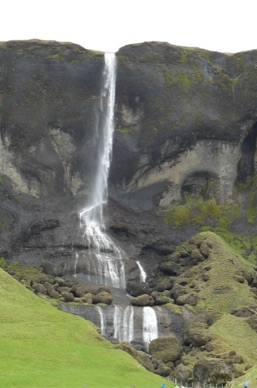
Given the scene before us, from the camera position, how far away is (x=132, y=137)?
103 meters

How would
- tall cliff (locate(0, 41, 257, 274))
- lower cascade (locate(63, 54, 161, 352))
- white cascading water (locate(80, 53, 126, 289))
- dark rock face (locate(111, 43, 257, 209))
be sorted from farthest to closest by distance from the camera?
1. dark rock face (locate(111, 43, 257, 209))
2. tall cliff (locate(0, 41, 257, 274))
3. white cascading water (locate(80, 53, 126, 289))
4. lower cascade (locate(63, 54, 161, 352))

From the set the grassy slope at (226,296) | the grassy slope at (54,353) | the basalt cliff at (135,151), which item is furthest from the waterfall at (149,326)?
the basalt cliff at (135,151)

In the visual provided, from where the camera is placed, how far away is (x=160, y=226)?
324ft

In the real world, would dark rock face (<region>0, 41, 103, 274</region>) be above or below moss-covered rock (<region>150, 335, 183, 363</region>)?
above

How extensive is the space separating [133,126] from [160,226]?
46.1ft

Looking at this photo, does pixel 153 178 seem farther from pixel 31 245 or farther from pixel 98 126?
pixel 31 245

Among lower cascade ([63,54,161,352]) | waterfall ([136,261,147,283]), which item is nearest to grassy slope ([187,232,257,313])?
waterfall ([136,261,147,283])

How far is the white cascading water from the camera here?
87.9 metres

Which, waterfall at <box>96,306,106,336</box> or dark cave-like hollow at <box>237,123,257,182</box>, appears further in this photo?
dark cave-like hollow at <box>237,123,257,182</box>

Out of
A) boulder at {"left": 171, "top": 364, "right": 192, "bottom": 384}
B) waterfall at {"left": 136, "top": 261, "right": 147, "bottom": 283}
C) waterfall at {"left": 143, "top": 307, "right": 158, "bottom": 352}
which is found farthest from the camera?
waterfall at {"left": 136, "top": 261, "right": 147, "bottom": 283}

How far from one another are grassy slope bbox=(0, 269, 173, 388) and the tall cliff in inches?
1244

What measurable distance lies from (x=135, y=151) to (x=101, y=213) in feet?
31.3

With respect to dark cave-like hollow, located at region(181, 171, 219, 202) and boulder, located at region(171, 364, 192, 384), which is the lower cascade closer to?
boulder, located at region(171, 364, 192, 384)

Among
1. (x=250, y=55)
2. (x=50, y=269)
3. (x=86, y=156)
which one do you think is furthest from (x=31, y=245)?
(x=250, y=55)
